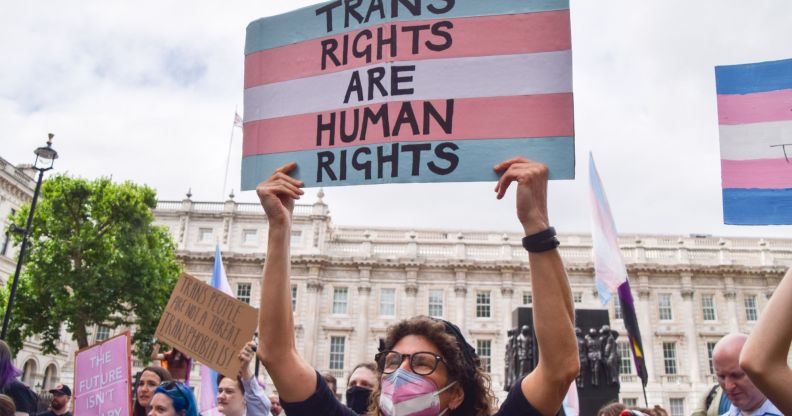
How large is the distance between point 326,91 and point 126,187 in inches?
961

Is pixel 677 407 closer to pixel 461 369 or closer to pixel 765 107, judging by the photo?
pixel 765 107

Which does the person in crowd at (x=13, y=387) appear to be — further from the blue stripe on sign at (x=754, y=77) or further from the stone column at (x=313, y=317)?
the stone column at (x=313, y=317)

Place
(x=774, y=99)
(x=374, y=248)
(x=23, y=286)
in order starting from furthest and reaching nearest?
(x=374, y=248)
(x=23, y=286)
(x=774, y=99)

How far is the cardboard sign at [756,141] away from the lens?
3.25m

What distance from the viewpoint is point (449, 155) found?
278 cm

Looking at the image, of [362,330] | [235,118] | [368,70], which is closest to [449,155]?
[368,70]

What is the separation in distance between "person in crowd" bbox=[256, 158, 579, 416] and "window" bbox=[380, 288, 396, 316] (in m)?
35.3

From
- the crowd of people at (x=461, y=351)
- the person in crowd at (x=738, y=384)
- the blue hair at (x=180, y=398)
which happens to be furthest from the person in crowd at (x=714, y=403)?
the blue hair at (x=180, y=398)

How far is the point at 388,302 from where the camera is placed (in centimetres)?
3759

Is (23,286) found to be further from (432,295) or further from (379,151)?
(379,151)

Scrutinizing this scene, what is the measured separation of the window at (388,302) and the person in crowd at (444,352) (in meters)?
35.3

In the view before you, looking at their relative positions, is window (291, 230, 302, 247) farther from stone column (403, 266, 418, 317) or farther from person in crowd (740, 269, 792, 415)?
person in crowd (740, 269, 792, 415)

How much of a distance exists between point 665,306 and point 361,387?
121ft

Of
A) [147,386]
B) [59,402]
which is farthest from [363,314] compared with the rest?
[147,386]
